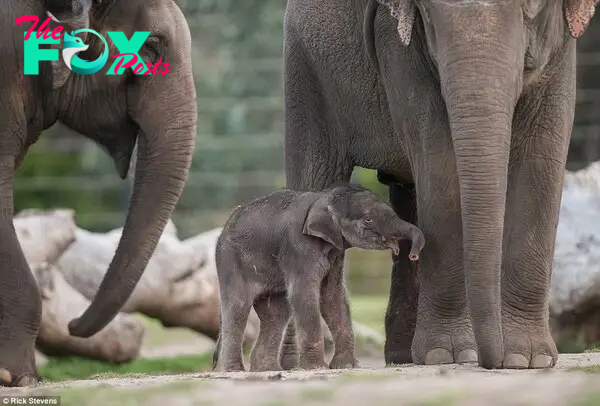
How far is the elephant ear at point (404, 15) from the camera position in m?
Result: 7.70

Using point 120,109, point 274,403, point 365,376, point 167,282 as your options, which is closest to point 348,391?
point 274,403

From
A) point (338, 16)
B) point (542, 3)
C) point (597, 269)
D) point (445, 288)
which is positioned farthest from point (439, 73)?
point (597, 269)

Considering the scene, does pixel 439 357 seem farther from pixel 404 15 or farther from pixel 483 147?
pixel 404 15

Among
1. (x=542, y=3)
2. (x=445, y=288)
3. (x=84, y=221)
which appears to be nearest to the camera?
(x=542, y=3)

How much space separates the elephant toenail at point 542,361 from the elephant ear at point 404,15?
1504 mm

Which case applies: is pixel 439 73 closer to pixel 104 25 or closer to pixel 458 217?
pixel 458 217

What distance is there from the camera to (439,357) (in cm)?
799

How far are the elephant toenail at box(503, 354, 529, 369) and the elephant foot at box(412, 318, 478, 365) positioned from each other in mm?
393

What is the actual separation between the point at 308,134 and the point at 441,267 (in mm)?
1790

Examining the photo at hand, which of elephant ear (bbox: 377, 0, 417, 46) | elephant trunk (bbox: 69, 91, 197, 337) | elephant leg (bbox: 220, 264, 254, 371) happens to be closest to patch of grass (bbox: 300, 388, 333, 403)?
elephant ear (bbox: 377, 0, 417, 46)

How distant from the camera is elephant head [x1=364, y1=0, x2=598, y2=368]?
714cm

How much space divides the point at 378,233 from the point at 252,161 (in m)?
13.7

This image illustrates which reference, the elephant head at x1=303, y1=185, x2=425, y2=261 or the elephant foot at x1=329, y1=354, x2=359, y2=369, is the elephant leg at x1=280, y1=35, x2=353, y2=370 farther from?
the elephant foot at x1=329, y1=354, x2=359, y2=369

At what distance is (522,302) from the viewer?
Result: 7.88m
